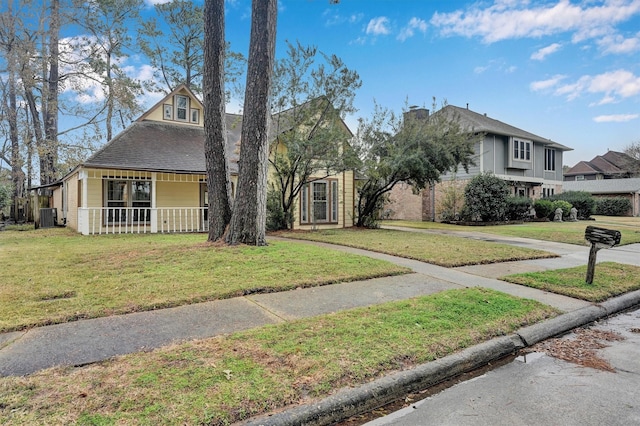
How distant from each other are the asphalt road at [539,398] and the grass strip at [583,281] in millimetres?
2105

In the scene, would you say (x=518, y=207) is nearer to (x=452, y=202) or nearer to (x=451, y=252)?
(x=452, y=202)

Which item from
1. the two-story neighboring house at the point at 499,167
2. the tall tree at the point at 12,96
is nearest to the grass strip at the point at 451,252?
the two-story neighboring house at the point at 499,167

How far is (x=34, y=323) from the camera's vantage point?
147 inches

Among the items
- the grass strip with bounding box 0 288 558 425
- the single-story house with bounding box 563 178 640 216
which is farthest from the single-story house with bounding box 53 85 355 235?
the single-story house with bounding box 563 178 640 216

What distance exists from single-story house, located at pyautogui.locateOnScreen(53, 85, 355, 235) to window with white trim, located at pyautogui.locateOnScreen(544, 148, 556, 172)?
19.8 meters

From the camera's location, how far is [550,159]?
2883 cm

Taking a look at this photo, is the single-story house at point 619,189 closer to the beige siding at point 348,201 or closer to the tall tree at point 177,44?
the beige siding at point 348,201

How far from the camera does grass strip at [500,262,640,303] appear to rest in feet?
17.9

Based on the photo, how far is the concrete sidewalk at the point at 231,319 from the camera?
10.2ft

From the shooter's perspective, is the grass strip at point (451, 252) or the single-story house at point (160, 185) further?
the single-story house at point (160, 185)

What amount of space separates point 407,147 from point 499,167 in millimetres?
12619

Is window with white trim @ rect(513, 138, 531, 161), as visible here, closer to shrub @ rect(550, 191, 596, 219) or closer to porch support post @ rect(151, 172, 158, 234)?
shrub @ rect(550, 191, 596, 219)

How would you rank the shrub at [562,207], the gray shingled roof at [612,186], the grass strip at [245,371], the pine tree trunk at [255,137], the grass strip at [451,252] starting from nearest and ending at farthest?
the grass strip at [245,371] → the grass strip at [451,252] → the pine tree trunk at [255,137] → the shrub at [562,207] → the gray shingled roof at [612,186]

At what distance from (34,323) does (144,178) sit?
38.0 ft
